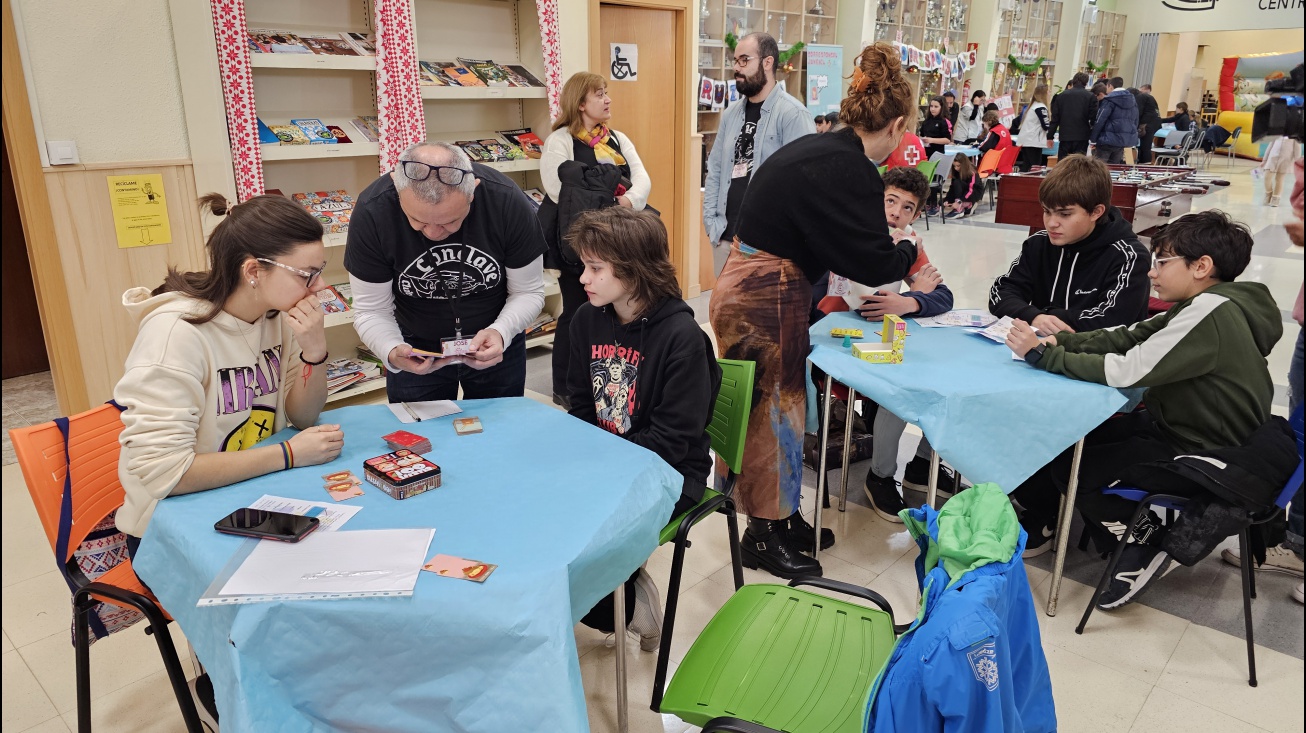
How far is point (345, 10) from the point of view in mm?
4359

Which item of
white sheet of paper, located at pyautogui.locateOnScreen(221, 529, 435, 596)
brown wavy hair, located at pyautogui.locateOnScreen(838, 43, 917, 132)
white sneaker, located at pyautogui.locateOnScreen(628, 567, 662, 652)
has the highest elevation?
brown wavy hair, located at pyautogui.locateOnScreen(838, 43, 917, 132)

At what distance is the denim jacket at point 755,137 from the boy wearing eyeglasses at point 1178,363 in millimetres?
1791

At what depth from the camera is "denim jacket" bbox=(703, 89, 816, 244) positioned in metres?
4.16

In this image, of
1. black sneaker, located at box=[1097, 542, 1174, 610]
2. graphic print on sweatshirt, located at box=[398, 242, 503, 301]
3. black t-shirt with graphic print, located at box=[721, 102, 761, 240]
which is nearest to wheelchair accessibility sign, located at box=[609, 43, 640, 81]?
black t-shirt with graphic print, located at box=[721, 102, 761, 240]

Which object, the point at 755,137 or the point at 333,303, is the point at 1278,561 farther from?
the point at 333,303

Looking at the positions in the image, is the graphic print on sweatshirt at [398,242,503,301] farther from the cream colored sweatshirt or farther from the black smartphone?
the black smartphone

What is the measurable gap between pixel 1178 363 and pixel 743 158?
2.48 m

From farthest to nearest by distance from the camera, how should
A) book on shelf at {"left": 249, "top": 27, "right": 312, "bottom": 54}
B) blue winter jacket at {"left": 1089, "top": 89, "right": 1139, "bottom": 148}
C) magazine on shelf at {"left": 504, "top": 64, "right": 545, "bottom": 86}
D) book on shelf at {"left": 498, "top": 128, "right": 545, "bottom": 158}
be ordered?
blue winter jacket at {"left": 1089, "top": 89, "right": 1139, "bottom": 148}
book on shelf at {"left": 498, "top": 128, "right": 545, "bottom": 158}
magazine on shelf at {"left": 504, "top": 64, "right": 545, "bottom": 86}
book on shelf at {"left": 249, "top": 27, "right": 312, "bottom": 54}

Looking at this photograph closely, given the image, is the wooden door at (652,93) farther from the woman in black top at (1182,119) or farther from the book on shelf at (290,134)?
the woman in black top at (1182,119)

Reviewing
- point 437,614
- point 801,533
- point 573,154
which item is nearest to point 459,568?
point 437,614

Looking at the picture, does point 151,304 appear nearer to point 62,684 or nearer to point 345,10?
point 62,684

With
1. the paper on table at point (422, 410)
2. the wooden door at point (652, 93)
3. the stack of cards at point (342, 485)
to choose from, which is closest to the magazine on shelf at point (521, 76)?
the wooden door at point (652, 93)

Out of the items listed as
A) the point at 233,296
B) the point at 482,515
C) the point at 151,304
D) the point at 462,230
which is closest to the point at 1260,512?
the point at 482,515

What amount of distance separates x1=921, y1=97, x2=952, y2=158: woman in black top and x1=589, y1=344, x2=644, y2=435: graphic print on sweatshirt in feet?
30.7
